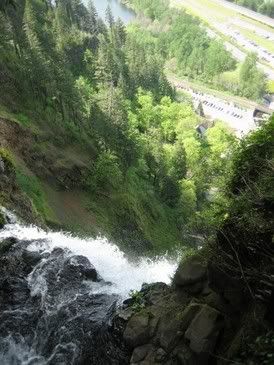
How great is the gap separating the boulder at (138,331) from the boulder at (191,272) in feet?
6.77

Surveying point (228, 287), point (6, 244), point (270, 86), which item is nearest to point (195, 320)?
point (228, 287)

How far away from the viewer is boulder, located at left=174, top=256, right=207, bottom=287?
1931 centimetres

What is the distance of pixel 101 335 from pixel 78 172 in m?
42.9

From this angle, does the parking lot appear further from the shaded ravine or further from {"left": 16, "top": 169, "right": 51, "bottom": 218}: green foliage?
the shaded ravine

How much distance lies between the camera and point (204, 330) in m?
16.9

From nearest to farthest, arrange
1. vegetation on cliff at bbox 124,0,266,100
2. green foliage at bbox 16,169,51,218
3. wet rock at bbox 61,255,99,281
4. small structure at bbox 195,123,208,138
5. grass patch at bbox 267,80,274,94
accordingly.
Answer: wet rock at bbox 61,255,99,281
green foliage at bbox 16,169,51,218
small structure at bbox 195,123,208,138
vegetation on cliff at bbox 124,0,266,100
grass patch at bbox 267,80,274,94

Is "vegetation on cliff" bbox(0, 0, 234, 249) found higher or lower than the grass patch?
lower

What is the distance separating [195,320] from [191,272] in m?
2.59

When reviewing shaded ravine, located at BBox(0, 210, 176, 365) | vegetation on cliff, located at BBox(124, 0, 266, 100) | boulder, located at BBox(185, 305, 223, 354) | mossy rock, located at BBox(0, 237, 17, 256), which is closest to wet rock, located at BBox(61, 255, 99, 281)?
shaded ravine, located at BBox(0, 210, 176, 365)

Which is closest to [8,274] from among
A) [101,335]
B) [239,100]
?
[101,335]

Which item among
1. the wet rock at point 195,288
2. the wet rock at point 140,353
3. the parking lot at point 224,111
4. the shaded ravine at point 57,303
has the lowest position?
the shaded ravine at point 57,303

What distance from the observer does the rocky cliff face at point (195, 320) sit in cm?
1645

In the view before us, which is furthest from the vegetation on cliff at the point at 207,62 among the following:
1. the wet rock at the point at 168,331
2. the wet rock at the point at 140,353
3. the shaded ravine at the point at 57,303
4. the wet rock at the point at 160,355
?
the wet rock at the point at 160,355

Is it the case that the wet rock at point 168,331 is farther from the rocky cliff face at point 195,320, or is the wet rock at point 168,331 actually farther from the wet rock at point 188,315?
the wet rock at point 188,315
